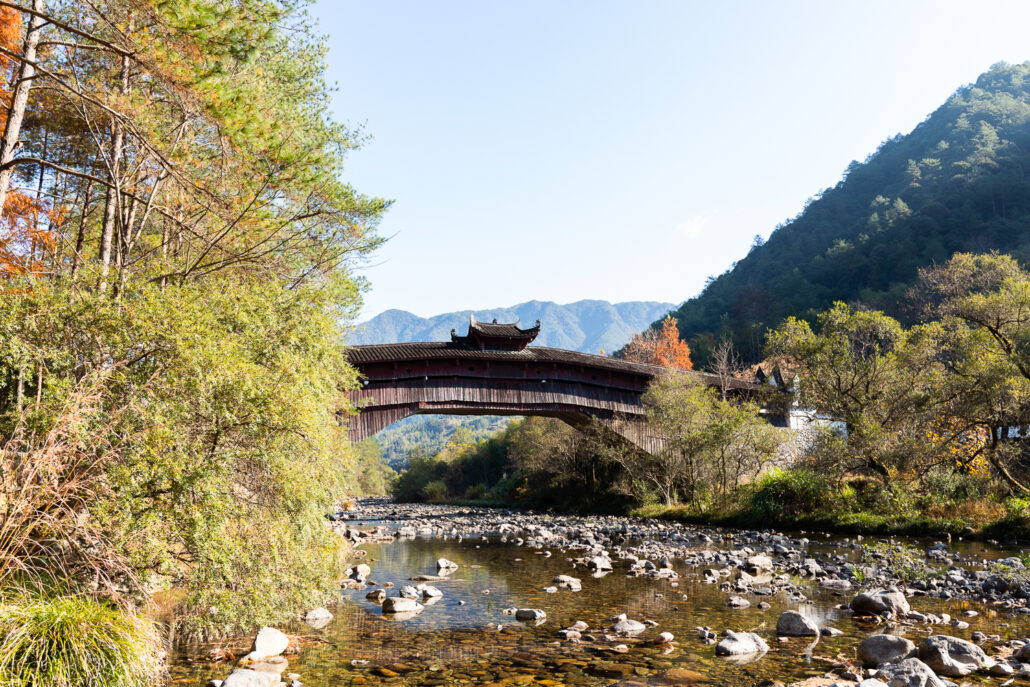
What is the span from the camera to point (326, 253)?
36.8ft

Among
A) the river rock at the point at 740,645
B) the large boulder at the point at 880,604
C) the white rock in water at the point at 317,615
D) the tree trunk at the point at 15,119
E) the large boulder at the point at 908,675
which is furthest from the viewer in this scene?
the white rock in water at the point at 317,615

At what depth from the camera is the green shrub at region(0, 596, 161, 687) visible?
3.51m

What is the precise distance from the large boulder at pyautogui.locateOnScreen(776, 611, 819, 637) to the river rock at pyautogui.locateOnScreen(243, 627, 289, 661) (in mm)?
5221

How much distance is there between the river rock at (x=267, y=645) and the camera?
5.71 m

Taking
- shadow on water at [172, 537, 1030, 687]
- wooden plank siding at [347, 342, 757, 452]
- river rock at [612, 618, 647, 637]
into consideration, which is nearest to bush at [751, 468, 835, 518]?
wooden plank siding at [347, 342, 757, 452]

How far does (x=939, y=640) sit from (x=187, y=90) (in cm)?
858

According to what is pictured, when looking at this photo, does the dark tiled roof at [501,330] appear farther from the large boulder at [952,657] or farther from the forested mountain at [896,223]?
the forested mountain at [896,223]

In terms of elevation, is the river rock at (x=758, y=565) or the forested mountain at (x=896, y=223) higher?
the forested mountain at (x=896, y=223)

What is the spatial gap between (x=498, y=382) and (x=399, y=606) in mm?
15355

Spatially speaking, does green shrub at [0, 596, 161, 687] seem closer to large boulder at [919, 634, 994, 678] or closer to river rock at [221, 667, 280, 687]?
river rock at [221, 667, 280, 687]

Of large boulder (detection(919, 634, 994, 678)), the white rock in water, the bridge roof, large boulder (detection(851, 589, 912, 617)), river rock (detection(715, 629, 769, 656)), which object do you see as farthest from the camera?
the bridge roof

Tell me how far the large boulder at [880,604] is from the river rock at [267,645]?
6625 millimetres

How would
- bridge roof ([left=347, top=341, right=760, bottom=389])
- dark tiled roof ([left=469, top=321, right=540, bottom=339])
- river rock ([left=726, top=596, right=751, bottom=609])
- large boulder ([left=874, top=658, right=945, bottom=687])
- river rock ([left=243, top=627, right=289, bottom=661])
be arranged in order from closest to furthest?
large boulder ([left=874, top=658, right=945, bottom=687]) < river rock ([left=243, top=627, right=289, bottom=661]) < river rock ([left=726, top=596, right=751, bottom=609]) < bridge roof ([left=347, top=341, right=760, bottom=389]) < dark tiled roof ([left=469, top=321, right=540, bottom=339])

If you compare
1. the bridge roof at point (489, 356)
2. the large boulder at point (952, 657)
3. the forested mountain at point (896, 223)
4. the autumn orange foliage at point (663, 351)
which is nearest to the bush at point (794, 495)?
the bridge roof at point (489, 356)
